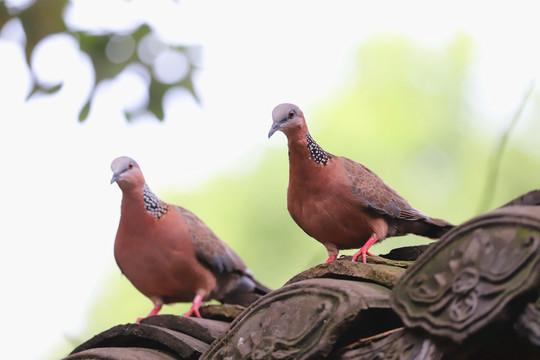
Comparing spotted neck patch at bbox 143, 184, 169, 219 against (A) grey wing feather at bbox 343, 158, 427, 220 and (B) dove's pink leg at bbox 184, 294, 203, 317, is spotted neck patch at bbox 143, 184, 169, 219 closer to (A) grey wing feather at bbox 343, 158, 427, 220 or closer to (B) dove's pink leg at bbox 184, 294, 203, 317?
(B) dove's pink leg at bbox 184, 294, 203, 317

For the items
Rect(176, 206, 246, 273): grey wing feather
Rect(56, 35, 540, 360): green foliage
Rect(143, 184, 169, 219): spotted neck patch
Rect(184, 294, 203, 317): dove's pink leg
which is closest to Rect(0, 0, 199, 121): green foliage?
Rect(143, 184, 169, 219): spotted neck patch

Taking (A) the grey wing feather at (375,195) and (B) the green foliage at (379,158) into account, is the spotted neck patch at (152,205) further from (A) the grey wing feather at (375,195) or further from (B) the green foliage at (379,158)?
(B) the green foliage at (379,158)

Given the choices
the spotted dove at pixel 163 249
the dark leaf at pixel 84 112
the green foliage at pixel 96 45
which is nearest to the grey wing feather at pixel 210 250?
the spotted dove at pixel 163 249

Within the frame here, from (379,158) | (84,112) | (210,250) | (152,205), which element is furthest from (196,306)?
(379,158)

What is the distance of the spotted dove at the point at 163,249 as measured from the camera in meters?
3.92

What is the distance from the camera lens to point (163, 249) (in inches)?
156

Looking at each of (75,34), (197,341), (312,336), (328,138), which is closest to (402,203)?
(197,341)

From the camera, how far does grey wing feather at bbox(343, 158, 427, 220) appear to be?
129 inches

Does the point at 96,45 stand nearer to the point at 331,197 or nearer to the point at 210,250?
the point at 210,250

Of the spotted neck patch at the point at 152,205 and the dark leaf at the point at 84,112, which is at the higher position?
the dark leaf at the point at 84,112

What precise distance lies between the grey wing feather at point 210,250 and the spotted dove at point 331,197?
3.28ft

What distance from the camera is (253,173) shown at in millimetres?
11391

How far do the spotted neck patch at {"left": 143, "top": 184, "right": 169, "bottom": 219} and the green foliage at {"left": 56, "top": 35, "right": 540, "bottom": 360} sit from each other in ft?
17.9

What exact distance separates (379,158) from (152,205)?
7361 mm
